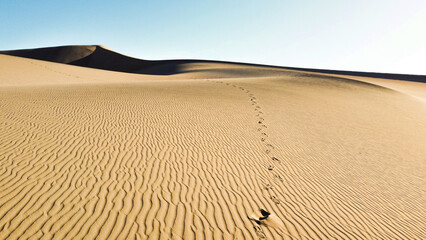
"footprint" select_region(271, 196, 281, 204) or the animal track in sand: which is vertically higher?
the animal track in sand

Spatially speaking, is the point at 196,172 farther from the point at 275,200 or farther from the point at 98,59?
the point at 98,59

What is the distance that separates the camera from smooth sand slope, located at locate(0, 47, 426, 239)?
3.97 m

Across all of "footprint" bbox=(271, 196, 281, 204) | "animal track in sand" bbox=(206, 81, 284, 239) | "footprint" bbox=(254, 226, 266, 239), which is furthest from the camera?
"footprint" bbox=(271, 196, 281, 204)

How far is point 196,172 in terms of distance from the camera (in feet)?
18.9

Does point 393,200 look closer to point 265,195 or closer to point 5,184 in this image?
point 265,195

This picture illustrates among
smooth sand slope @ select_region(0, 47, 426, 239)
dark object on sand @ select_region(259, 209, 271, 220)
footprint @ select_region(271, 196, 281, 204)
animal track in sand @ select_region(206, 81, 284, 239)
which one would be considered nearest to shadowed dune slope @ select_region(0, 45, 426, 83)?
animal track in sand @ select_region(206, 81, 284, 239)

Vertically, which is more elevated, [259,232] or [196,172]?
[196,172]

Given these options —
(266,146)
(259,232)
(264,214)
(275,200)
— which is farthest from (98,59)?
(259,232)

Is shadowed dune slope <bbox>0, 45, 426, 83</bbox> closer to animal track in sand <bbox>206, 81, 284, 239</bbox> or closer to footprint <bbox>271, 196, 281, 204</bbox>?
animal track in sand <bbox>206, 81, 284, 239</bbox>

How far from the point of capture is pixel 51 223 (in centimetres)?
363

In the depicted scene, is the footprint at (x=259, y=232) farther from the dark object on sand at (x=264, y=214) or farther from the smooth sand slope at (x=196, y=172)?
the dark object on sand at (x=264, y=214)

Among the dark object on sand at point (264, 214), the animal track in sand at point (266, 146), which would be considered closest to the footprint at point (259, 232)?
the animal track in sand at point (266, 146)

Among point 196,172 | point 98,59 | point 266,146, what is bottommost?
point 266,146

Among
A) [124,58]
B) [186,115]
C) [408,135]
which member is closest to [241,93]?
[186,115]
